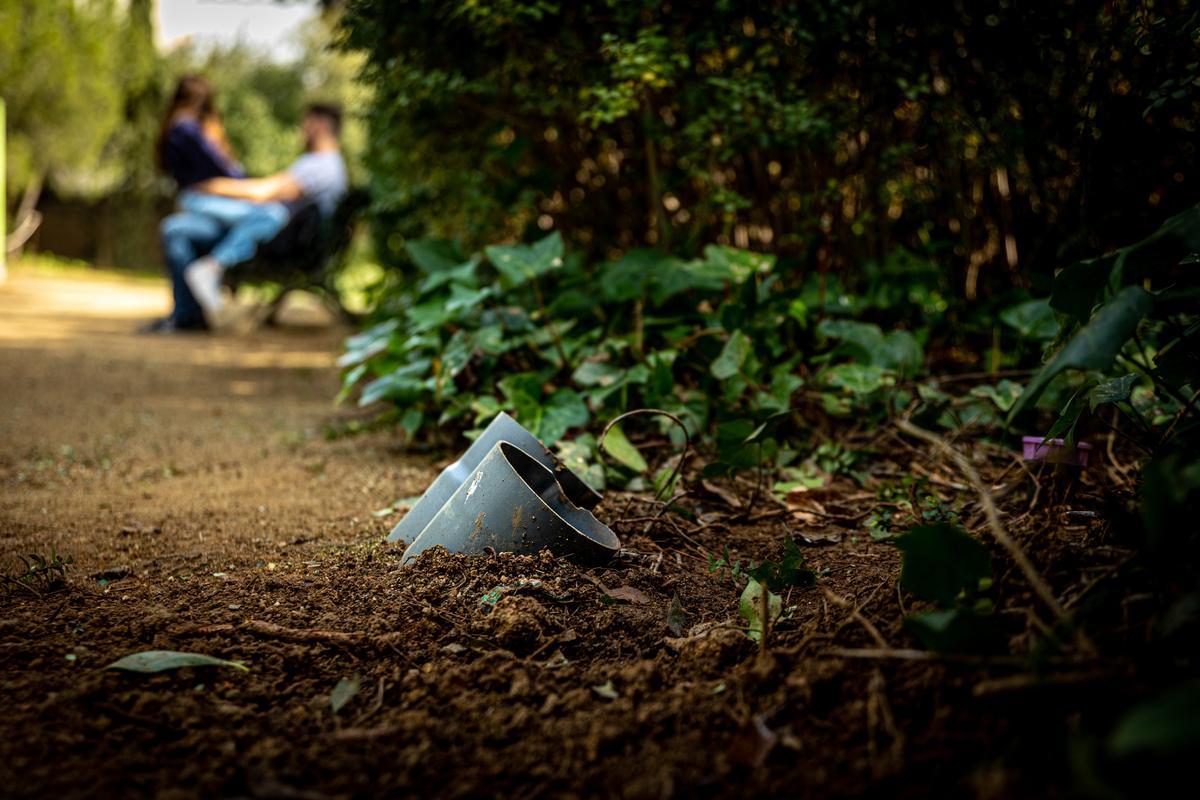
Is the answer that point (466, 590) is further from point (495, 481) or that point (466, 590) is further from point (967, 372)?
point (967, 372)

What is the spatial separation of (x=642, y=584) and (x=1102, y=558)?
74 cm

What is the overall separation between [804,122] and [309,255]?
17.9 ft

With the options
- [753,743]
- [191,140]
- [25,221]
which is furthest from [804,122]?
[25,221]

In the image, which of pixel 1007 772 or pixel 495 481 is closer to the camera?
pixel 1007 772

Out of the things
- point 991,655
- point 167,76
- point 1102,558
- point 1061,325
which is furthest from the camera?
point 167,76

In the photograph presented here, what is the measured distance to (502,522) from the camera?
1.58m

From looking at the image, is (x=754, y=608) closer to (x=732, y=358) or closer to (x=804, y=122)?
(x=732, y=358)

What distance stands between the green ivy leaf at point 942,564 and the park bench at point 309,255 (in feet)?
20.5

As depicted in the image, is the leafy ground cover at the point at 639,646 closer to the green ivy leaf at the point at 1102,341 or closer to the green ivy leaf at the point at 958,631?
the green ivy leaf at the point at 958,631

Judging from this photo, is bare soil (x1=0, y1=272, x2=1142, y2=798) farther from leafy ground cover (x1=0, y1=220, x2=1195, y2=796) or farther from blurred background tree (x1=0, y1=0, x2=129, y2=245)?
blurred background tree (x1=0, y1=0, x2=129, y2=245)

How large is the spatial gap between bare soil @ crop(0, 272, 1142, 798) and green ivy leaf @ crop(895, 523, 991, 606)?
85 mm

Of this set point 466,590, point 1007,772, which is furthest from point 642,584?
point 1007,772

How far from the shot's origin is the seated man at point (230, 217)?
6.71 meters

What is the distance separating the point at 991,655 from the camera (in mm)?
1044
